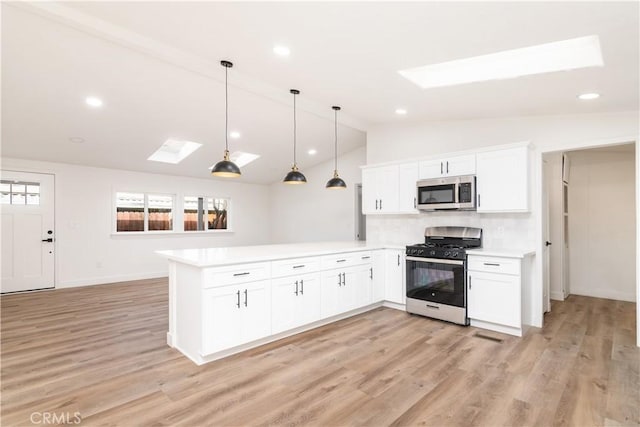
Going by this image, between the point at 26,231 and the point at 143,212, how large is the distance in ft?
6.40

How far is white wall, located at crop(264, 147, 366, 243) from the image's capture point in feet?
24.0

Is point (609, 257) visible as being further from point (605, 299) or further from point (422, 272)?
point (422, 272)

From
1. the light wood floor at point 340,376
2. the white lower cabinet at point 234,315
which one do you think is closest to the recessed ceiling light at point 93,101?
the light wood floor at point 340,376

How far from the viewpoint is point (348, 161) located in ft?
24.2

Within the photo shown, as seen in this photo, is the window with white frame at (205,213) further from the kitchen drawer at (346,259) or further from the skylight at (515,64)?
the skylight at (515,64)

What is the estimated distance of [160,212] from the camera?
7.48 m

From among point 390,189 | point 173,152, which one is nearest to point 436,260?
point 390,189

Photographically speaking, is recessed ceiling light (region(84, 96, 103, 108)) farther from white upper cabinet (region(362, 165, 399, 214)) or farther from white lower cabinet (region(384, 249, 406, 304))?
white lower cabinet (region(384, 249, 406, 304))

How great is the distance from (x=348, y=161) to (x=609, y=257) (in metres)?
4.83

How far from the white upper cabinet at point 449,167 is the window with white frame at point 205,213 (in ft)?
18.2

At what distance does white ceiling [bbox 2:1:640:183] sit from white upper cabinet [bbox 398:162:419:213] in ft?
2.42

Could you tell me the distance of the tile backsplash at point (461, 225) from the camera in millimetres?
4031

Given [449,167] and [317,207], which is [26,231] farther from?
[449,167]

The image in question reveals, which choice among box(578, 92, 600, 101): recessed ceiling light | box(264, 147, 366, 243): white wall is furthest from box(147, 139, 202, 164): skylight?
box(578, 92, 600, 101): recessed ceiling light
